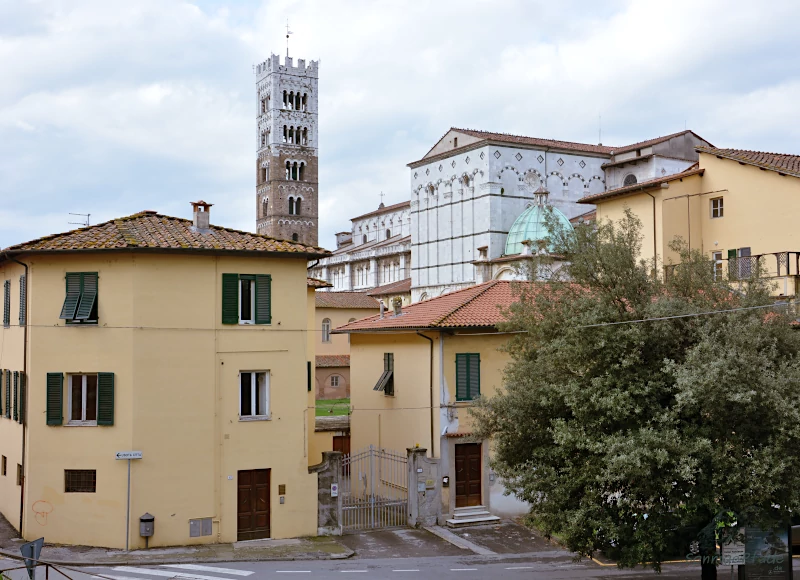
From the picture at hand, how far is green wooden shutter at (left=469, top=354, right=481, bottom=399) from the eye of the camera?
2753cm

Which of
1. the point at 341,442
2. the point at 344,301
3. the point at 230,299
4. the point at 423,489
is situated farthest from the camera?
the point at 344,301

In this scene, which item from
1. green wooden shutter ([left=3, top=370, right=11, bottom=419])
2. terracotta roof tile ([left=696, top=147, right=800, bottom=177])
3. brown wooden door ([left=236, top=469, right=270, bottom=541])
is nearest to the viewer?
brown wooden door ([left=236, top=469, right=270, bottom=541])

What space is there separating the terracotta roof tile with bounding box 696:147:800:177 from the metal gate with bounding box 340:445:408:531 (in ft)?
59.5

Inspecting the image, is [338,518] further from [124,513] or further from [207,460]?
[124,513]

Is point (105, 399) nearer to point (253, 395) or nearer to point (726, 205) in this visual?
point (253, 395)

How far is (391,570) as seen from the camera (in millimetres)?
20781

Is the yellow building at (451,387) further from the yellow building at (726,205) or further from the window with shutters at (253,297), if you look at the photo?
the yellow building at (726,205)

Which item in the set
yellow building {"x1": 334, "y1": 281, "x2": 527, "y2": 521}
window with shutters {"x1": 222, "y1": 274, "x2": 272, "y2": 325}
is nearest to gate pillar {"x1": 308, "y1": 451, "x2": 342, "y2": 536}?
yellow building {"x1": 334, "y1": 281, "x2": 527, "y2": 521}

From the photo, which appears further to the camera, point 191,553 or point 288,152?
point 288,152

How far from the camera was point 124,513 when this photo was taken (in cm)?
2223

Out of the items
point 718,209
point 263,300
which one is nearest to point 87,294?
point 263,300

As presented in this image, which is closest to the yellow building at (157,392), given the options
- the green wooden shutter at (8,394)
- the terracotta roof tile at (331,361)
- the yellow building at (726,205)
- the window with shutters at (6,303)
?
the green wooden shutter at (8,394)

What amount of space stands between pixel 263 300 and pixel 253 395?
2.66 metres

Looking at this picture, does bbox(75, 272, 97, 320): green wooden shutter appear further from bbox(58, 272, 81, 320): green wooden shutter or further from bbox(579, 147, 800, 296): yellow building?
bbox(579, 147, 800, 296): yellow building
